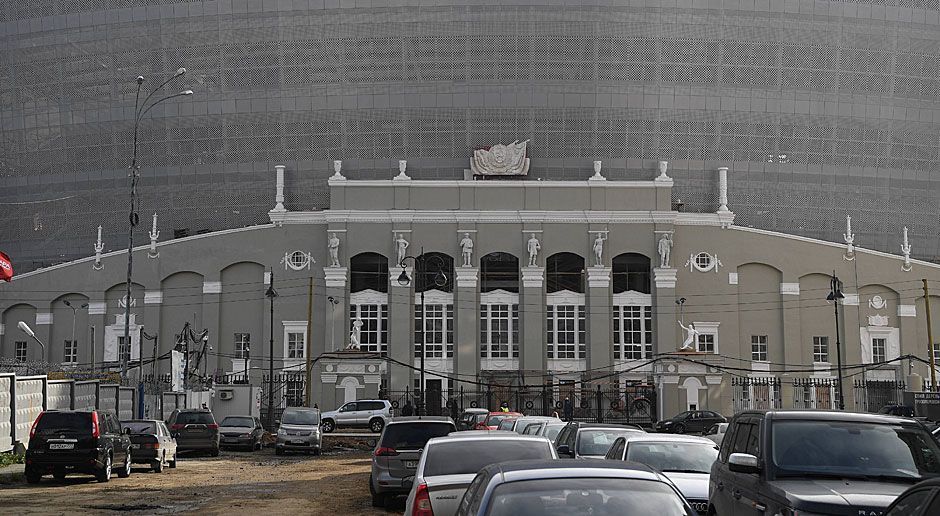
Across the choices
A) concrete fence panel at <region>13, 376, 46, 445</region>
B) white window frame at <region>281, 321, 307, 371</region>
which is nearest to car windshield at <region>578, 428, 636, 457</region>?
concrete fence panel at <region>13, 376, 46, 445</region>

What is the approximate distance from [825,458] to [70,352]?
59.1 m

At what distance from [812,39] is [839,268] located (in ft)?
47.4

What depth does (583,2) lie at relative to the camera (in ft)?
218

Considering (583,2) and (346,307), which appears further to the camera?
(583,2)

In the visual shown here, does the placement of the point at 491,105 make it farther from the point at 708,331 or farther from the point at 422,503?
the point at 422,503

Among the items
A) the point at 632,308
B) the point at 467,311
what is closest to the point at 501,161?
the point at 467,311

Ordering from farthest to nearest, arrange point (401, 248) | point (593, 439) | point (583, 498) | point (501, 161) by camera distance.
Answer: point (501, 161) → point (401, 248) → point (593, 439) → point (583, 498)

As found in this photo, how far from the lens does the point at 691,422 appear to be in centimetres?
5184

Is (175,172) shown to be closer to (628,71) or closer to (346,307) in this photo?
(346,307)

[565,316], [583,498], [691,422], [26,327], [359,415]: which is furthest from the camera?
[565,316]

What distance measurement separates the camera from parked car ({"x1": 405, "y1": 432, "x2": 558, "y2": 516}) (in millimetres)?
13398

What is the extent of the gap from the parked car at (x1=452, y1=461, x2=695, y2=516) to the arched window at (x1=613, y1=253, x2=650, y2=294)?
55.0 metres

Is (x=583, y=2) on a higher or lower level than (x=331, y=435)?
higher

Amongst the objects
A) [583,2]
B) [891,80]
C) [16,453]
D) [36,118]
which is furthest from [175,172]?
[891,80]
